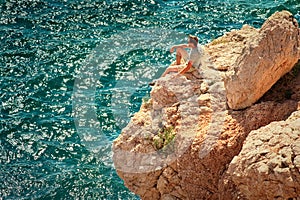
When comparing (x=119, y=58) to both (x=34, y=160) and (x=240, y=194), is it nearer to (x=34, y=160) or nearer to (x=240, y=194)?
(x=34, y=160)

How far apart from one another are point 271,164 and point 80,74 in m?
16.1

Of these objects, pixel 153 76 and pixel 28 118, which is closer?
pixel 28 118

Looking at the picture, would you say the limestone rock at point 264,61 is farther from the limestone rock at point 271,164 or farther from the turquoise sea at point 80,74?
the turquoise sea at point 80,74

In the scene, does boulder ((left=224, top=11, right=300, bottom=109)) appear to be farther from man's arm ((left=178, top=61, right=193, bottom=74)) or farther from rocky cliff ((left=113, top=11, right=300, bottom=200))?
man's arm ((left=178, top=61, right=193, bottom=74))

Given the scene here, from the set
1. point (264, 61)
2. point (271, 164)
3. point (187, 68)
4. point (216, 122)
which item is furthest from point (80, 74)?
point (271, 164)

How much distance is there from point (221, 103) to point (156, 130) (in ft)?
5.77

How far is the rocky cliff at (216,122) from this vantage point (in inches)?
524

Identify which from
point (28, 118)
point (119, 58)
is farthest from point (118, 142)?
point (119, 58)

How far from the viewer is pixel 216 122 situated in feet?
45.6

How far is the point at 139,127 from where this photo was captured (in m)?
15.1

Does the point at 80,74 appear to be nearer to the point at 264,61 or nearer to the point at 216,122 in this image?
the point at 216,122

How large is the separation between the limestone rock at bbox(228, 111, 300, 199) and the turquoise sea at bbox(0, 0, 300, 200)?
27.0ft

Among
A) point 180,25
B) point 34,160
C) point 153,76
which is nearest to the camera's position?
point 34,160

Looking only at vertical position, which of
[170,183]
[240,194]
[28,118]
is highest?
[240,194]
